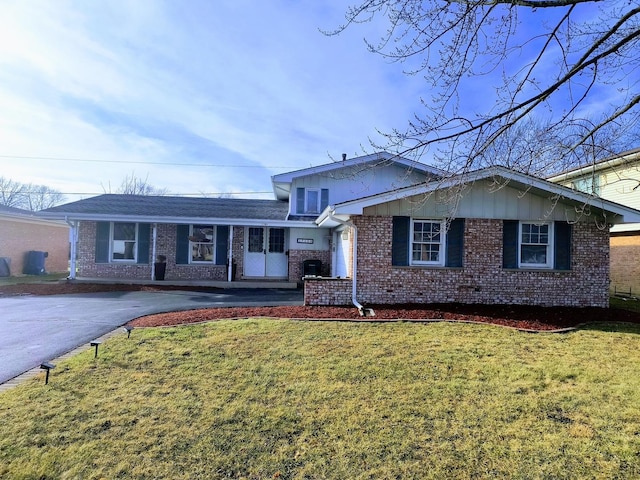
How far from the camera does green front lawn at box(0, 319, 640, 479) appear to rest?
310 cm

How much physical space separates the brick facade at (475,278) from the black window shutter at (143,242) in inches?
342

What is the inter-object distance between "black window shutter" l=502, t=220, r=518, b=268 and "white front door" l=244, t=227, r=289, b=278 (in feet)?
28.8

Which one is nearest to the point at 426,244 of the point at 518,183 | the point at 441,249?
the point at 441,249

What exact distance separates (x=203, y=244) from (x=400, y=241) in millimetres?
8987

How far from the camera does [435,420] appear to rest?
3836 mm

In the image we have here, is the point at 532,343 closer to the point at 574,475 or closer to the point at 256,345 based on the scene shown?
the point at 574,475

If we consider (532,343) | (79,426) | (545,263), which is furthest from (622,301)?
(79,426)

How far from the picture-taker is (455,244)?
10117 mm

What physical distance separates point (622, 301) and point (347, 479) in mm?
14197

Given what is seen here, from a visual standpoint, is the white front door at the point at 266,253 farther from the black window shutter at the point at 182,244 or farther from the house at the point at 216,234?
the black window shutter at the point at 182,244

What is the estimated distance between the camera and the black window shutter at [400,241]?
9961mm

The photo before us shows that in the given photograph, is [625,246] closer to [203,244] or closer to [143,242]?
[203,244]

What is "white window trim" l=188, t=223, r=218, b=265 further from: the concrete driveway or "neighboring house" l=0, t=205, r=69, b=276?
"neighboring house" l=0, t=205, r=69, b=276

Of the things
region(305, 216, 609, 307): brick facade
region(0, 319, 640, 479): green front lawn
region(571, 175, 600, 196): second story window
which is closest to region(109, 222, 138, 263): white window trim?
region(305, 216, 609, 307): brick facade
